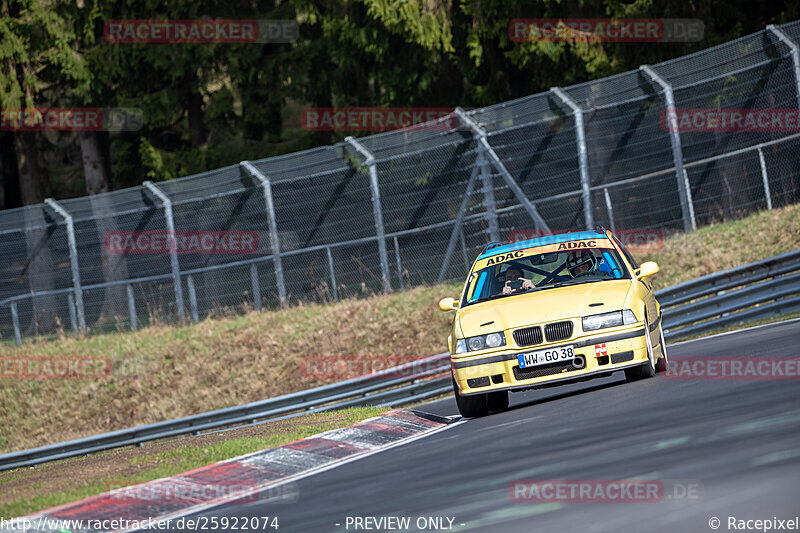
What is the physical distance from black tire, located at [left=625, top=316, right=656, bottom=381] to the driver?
1289mm

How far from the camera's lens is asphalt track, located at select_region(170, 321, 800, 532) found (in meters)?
5.78

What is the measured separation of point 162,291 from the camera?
2392cm

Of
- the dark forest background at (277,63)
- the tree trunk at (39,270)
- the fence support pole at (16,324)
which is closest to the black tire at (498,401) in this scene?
the dark forest background at (277,63)

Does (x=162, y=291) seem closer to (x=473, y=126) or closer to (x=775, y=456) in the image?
(x=473, y=126)

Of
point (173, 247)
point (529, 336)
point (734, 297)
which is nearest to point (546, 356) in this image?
point (529, 336)

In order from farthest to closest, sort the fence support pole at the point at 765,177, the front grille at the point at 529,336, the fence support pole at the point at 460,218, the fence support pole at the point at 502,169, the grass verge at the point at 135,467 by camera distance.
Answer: the fence support pole at the point at 460,218
the fence support pole at the point at 502,169
the fence support pole at the point at 765,177
the front grille at the point at 529,336
the grass verge at the point at 135,467

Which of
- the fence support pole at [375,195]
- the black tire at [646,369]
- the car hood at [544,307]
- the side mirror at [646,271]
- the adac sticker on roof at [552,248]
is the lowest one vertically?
the black tire at [646,369]

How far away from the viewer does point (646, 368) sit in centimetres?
1056

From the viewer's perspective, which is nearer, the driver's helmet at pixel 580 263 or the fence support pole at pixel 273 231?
the driver's helmet at pixel 580 263

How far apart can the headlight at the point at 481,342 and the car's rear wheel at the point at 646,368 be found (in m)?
1.31

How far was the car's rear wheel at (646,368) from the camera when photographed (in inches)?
399

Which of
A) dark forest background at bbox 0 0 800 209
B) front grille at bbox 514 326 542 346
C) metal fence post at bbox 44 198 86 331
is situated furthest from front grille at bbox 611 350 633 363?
metal fence post at bbox 44 198 86 331

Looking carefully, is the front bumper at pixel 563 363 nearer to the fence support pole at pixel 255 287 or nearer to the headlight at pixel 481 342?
the headlight at pixel 481 342

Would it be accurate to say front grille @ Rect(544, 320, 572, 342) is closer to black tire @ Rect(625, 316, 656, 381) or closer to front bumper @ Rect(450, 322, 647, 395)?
front bumper @ Rect(450, 322, 647, 395)
